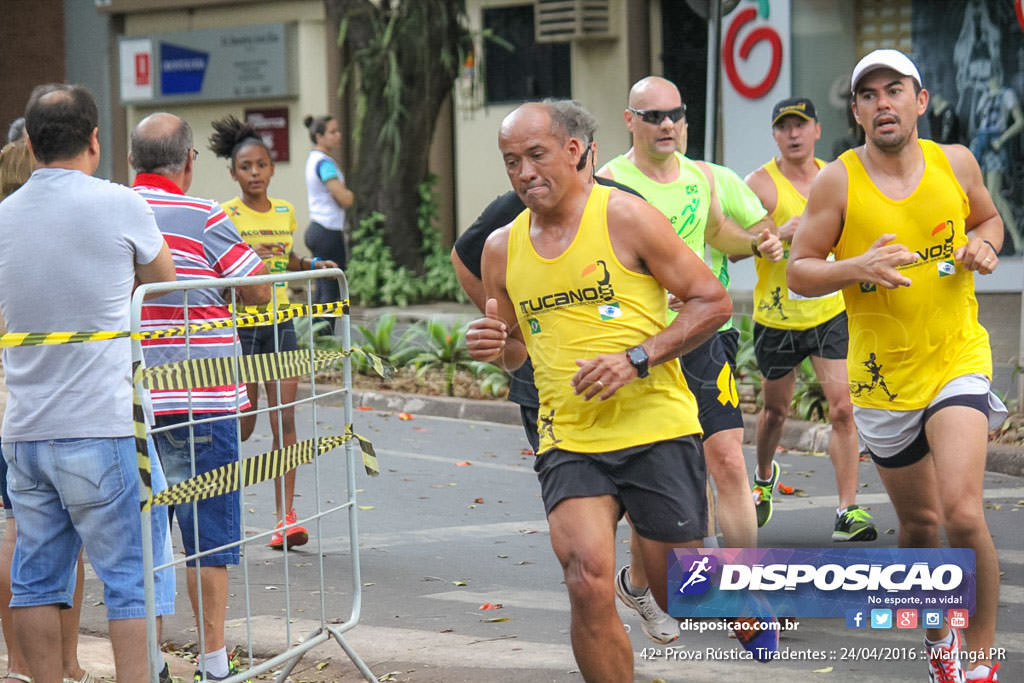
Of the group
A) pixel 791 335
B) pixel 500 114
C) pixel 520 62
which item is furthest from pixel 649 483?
pixel 520 62

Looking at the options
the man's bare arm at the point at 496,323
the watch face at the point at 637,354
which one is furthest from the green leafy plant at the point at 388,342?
the watch face at the point at 637,354

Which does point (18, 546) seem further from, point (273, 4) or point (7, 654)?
point (273, 4)

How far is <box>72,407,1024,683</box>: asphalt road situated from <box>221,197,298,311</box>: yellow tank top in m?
1.28

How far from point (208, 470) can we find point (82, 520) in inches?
28.4

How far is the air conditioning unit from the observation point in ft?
66.0

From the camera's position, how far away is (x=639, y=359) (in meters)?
4.36

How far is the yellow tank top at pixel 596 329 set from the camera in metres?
4.49

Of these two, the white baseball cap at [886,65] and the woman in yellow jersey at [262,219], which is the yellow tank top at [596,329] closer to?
the white baseball cap at [886,65]

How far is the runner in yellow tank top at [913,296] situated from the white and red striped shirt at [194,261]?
6.44ft

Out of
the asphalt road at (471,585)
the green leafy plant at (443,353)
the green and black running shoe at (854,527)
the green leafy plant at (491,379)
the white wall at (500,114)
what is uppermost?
the white wall at (500,114)

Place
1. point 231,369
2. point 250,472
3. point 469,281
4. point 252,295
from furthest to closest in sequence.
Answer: point 469,281 → point 252,295 → point 250,472 → point 231,369

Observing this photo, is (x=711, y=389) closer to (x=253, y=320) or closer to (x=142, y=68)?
(x=253, y=320)

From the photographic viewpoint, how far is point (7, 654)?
557 centimetres

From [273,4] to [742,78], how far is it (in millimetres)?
9040
